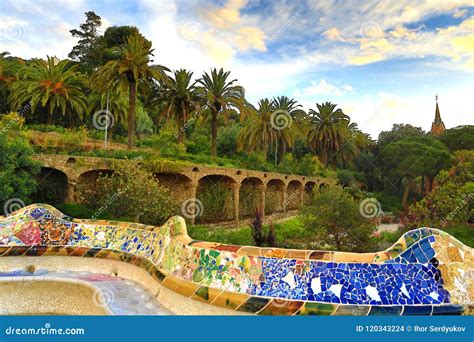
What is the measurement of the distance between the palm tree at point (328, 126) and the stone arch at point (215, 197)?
552 inches

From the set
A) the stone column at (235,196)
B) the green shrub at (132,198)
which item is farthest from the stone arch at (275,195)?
the green shrub at (132,198)

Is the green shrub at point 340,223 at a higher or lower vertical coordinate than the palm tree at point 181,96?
lower

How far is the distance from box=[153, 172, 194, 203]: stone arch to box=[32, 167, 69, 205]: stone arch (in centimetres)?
430

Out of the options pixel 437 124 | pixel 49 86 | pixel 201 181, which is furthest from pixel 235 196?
pixel 437 124

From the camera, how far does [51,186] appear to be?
46.0 feet

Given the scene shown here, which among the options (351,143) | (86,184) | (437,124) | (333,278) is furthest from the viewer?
(437,124)

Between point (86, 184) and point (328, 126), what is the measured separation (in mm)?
22509

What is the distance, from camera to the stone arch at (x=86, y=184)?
1415 centimetres

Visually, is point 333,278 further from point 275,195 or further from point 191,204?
point 275,195

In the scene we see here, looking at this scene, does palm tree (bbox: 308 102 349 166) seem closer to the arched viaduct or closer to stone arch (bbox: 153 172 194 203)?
the arched viaduct

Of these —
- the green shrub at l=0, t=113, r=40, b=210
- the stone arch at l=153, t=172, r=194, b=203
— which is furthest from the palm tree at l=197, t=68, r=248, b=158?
the green shrub at l=0, t=113, r=40, b=210

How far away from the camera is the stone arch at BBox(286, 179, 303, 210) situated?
28284 millimetres

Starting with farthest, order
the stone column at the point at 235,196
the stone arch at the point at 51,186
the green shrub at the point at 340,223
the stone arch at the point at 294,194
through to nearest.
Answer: the stone arch at the point at 294,194 → the stone column at the point at 235,196 → the stone arch at the point at 51,186 → the green shrub at the point at 340,223

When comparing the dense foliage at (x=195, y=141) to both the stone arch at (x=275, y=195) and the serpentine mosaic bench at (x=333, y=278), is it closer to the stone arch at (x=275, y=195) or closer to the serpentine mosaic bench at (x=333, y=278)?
the stone arch at (x=275, y=195)
